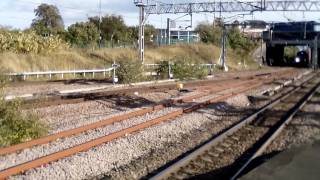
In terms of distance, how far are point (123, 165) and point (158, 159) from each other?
2.73ft

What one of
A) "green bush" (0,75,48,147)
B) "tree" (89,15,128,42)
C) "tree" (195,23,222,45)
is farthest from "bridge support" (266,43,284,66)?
"green bush" (0,75,48,147)

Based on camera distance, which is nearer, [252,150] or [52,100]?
[252,150]

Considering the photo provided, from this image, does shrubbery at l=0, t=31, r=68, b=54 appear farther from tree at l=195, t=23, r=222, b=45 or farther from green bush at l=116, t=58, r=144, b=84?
tree at l=195, t=23, r=222, b=45

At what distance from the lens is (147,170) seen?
10.4 m

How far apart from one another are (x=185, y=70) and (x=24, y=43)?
15549 millimetres

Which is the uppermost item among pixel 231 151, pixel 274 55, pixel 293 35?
pixel 293 35

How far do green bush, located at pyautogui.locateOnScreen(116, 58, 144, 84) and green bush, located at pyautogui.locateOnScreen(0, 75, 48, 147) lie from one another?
20340 mm

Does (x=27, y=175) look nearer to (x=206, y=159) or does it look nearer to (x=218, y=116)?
(x=206, y=159)

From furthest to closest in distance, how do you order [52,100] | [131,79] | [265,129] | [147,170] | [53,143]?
1. [131,79]
2. [52,100]
3. [265,129]
4. [53,143]
5. [147,170]

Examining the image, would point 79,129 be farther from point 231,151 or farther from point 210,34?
point 210,34

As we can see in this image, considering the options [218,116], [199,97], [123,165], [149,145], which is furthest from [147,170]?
[199,97]

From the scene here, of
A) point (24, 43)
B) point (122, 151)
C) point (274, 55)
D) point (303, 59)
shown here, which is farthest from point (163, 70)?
point (274, 55)

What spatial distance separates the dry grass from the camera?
143 feet

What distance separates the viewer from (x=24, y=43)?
160ft
